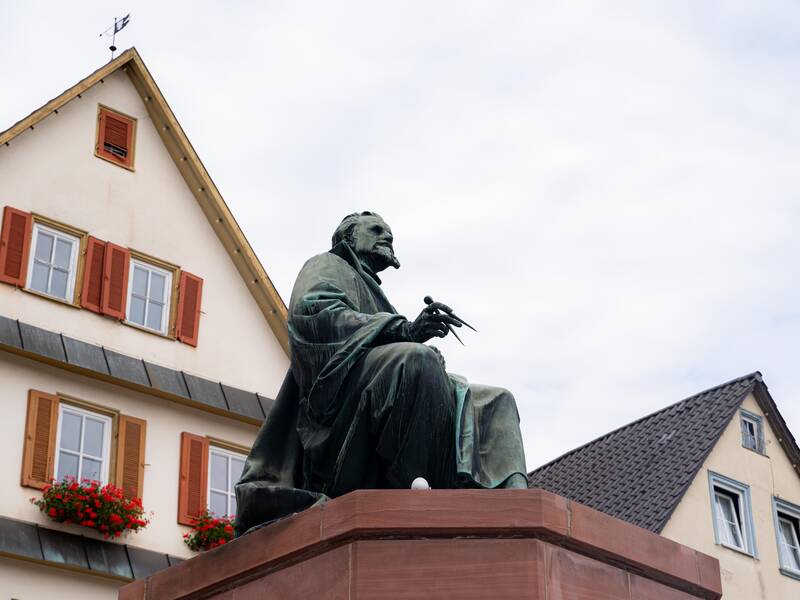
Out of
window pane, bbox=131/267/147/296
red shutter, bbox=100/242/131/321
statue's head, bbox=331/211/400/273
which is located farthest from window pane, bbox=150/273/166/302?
statue's head, bbox=331/211/400/273

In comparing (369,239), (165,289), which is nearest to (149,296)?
(165,289)

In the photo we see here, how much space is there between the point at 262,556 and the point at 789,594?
21.0m

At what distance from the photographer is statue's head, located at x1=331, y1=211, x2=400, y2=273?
8.21m

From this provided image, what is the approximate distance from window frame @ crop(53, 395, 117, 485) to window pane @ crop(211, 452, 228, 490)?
5.00 feet

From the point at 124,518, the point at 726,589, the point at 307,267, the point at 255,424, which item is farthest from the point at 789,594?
the point at 307,267

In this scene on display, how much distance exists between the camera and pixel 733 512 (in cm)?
2686

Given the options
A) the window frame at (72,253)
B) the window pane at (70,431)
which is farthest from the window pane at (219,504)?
the window frame at (72,253)

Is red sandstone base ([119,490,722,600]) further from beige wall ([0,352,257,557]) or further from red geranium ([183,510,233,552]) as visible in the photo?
red geranium ([183,510,233,552])

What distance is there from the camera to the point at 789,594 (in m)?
26.6

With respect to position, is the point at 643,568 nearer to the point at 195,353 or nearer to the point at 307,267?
the point at 307,267

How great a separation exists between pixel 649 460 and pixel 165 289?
9.59 m

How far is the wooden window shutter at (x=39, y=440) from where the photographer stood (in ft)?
61.5

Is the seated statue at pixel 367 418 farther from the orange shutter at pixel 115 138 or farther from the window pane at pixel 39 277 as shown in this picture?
the orange shutter at pixel 115 138

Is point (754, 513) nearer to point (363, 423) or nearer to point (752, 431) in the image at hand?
point (752, 431)
